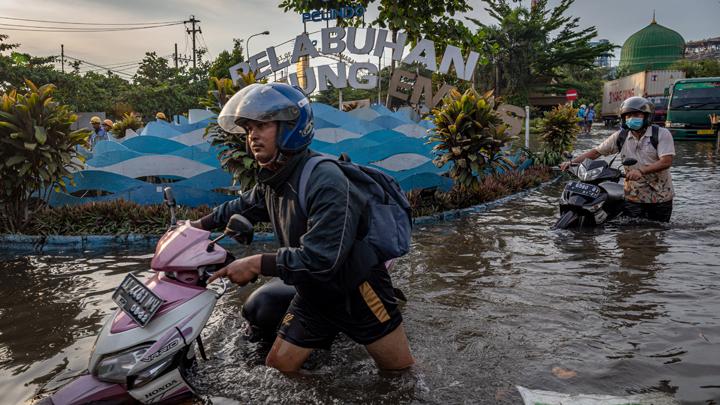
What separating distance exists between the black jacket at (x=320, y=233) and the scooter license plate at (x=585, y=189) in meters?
5.02

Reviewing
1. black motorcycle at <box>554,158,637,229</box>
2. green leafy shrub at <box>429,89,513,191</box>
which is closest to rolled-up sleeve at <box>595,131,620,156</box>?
black motorcycle at <box>554,158,637,229</box>

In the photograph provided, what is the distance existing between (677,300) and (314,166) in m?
3.62

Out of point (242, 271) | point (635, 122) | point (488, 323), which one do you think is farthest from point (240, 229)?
point (635, 122)

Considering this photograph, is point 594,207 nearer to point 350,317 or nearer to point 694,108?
point 350,317

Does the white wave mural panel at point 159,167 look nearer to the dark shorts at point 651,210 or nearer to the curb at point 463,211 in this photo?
the curb at point 463,211

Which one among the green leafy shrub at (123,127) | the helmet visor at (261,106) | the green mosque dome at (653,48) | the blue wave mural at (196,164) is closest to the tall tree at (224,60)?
the green leafy shrub at (123,127)

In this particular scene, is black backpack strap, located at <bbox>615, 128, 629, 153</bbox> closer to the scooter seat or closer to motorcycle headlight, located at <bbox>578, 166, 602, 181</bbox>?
motorcycle headlight, located at <bbox>578, 166, 602, 181</bbox>

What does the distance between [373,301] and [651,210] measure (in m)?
5.25

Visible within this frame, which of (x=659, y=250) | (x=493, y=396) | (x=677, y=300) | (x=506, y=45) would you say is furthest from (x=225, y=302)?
(x=506, y=45)

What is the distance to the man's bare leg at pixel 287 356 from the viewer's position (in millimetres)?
3014

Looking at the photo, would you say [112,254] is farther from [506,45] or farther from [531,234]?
[506,45]

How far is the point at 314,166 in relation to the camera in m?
2.78

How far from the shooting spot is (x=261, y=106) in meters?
2.72

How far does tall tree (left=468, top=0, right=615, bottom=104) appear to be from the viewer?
128 feet
